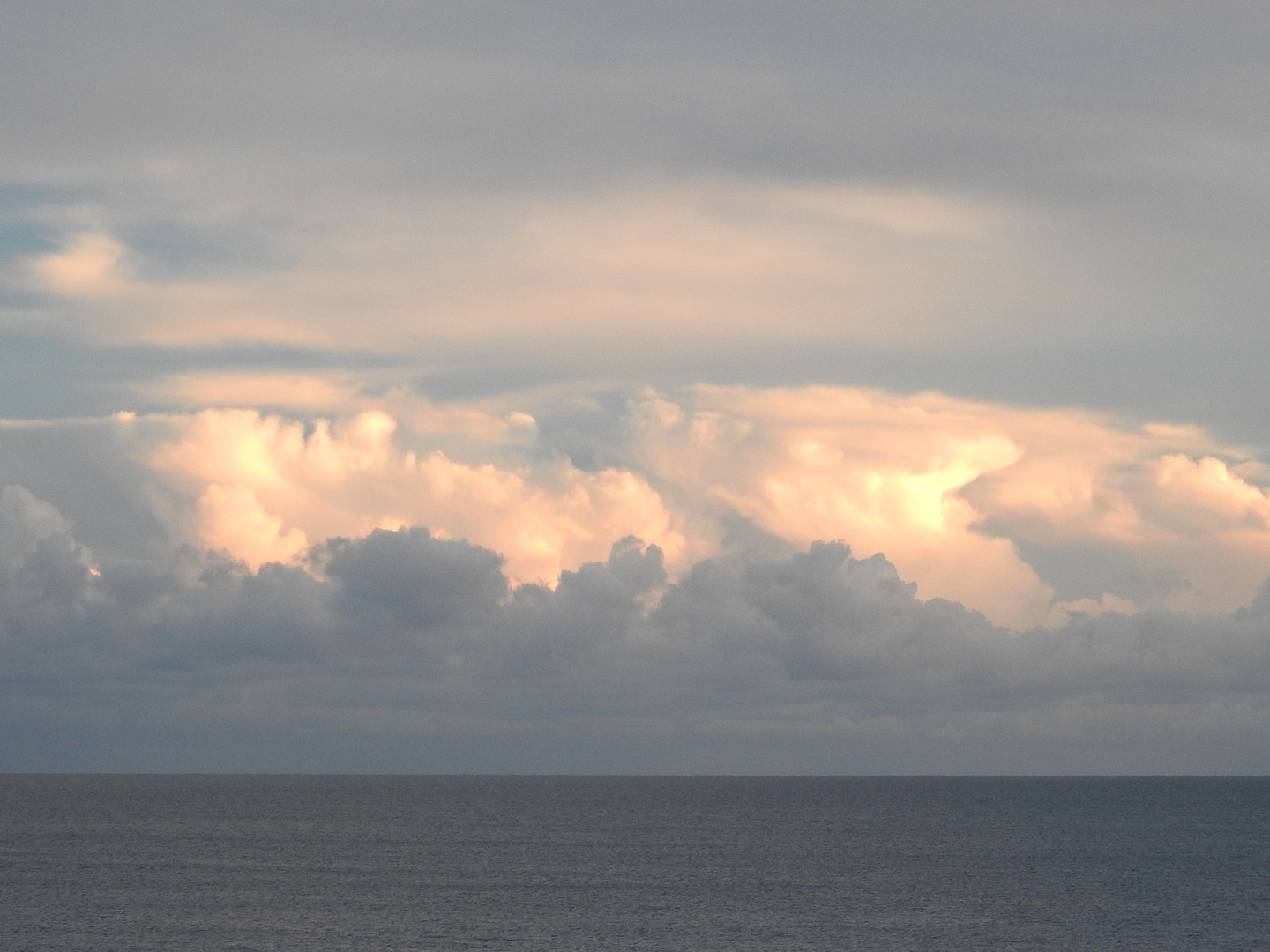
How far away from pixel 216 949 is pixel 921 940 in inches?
1945

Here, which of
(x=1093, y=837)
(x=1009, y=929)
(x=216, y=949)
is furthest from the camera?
(x=1093, y=837)

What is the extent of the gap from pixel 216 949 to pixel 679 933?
32.6 m

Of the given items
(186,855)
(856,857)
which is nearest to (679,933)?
(856,857)

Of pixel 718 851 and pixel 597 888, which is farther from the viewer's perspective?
pixel 718 851

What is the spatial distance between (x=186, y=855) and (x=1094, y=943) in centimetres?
10471

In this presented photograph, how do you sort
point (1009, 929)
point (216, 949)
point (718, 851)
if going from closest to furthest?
point (216, 949) → point (1009, 929) → point (718, 851)

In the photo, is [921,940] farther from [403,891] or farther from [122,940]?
[122,940]

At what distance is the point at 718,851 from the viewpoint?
162 metres

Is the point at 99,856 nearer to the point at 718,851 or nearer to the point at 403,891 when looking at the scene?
the point at 403,891

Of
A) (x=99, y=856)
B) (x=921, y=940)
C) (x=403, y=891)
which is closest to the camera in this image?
(x=921, y=940)

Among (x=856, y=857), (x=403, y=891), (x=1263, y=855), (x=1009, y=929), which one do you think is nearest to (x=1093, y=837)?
(x=1263, y=855)

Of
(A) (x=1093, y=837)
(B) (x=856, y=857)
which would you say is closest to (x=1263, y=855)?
(A) (x=1093, y=837)

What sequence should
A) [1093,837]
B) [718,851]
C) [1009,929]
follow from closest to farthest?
1. [1009,929]
2. [718,851]
3. [1093,837]

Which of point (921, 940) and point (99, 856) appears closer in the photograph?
point (921, 940)
